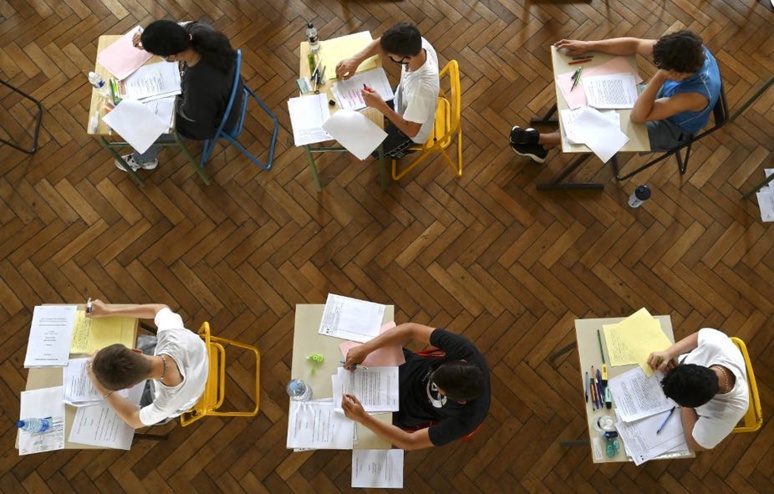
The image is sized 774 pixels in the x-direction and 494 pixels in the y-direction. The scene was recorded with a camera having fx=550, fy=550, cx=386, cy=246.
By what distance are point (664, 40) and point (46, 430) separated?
3.42 metres

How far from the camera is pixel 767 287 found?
3.50 m

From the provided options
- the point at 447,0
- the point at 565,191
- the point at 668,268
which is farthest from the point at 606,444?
the point at 447,0

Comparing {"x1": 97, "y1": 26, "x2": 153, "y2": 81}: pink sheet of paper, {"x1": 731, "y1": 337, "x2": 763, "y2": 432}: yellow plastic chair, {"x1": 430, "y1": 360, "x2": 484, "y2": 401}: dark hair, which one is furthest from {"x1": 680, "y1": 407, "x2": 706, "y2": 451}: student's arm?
{"x1": 97, "y1": 26, "x2": 153, "y2": 81}: pink sheet of paper

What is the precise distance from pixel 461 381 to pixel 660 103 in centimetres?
190

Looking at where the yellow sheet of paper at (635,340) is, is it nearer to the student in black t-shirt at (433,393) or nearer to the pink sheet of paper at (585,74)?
the student in black t-shirt at (433,393)

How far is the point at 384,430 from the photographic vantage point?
7.77 feet

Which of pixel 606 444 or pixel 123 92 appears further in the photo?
pixel 123 92

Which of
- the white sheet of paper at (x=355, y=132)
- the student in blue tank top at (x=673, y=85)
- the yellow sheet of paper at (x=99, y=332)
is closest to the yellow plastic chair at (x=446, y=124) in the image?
the white sheet of paper at (x=355, y=132)

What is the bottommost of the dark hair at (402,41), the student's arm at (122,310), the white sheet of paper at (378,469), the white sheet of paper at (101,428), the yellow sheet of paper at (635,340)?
the white sheet of paper at (378,469)

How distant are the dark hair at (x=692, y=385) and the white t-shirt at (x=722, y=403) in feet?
0.40

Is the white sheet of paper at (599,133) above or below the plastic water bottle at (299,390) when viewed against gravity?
above

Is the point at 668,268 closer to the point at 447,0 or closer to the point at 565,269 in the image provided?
the point at 565,269

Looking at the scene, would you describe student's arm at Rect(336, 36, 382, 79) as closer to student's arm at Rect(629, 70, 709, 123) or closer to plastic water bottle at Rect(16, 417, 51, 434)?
student's arm at Rect(629, 70, 709, 123)

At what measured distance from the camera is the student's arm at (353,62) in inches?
117
